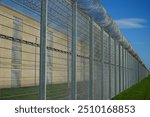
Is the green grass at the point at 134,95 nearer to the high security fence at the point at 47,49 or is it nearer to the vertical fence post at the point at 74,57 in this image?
the high security fence at the point at 47,49

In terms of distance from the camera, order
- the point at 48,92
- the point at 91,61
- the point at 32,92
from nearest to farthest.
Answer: the point at 32,92 < the point at 48,92 < the point at 91,61

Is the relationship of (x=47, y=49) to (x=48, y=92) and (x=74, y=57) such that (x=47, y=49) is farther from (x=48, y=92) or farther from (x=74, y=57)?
(x=74, y=57)

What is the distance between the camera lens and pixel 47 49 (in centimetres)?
532

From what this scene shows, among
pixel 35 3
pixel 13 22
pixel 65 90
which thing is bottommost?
pixel 65 90

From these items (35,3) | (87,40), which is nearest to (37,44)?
(35,3)

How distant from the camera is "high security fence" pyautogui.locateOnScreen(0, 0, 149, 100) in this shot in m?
4.43

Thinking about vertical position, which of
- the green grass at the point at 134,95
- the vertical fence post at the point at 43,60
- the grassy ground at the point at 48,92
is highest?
the vertical fence post at the point at 43,60

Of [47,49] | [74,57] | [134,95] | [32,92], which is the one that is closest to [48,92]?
[32,92]

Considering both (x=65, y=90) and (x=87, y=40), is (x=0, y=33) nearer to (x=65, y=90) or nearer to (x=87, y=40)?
(x=65, y=90)

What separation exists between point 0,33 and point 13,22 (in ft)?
1.58

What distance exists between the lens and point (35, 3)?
4945mm

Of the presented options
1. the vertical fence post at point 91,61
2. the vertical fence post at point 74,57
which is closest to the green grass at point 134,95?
the vertical fence post at point 91,61

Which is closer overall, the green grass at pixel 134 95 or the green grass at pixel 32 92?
the green grass at pixel 32 92

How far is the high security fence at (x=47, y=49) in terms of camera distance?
4.43 meters
